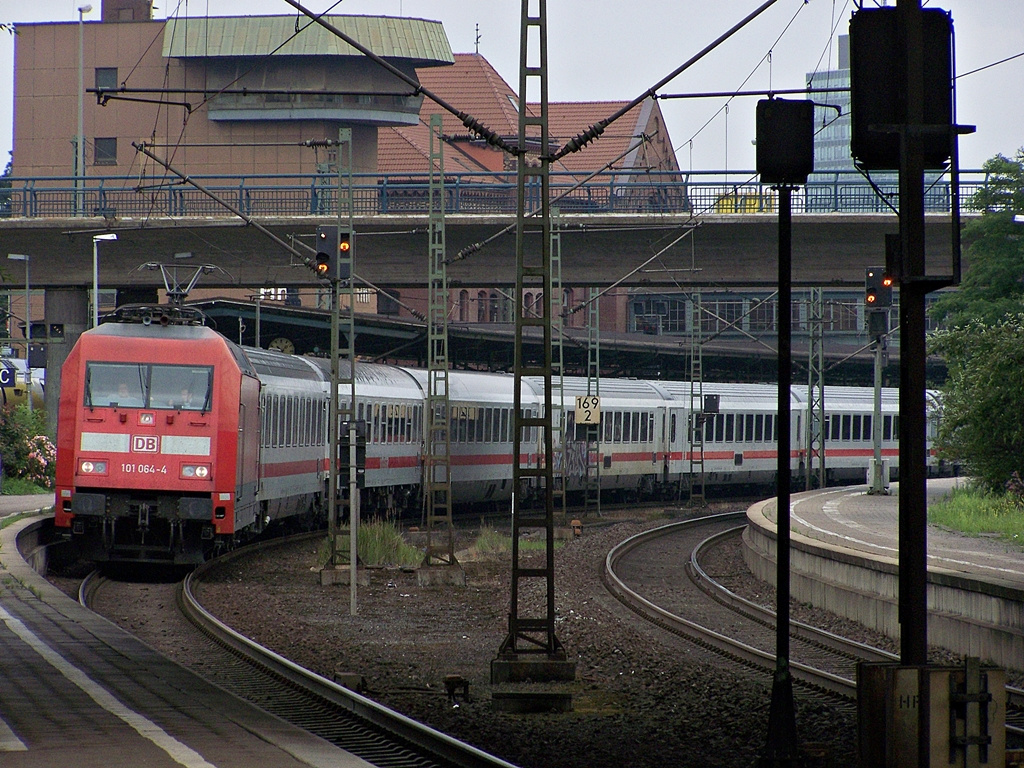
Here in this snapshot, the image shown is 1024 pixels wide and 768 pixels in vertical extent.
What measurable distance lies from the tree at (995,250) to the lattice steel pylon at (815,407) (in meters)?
5.97

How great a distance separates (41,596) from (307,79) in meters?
49.5

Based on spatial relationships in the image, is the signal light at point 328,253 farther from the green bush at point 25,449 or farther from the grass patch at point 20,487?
the green bush at point 25,449

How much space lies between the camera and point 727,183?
32.5m

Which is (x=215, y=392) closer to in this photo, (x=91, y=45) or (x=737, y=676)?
(x=737, y=676)

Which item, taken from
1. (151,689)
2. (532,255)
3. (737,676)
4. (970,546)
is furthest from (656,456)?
(151,689)

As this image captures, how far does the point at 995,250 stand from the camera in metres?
36.6

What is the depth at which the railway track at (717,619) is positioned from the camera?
13.7 metres

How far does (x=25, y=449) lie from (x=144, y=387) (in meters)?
21.3

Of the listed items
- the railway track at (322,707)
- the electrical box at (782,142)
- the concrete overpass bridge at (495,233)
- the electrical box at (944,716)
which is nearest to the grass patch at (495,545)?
the concrete overpass bridge at (495,233)

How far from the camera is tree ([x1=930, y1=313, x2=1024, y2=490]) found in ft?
84.0

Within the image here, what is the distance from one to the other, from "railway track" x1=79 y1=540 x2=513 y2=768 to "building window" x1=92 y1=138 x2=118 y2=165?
56.7m

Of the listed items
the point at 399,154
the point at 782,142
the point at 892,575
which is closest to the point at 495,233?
the point at 892,575

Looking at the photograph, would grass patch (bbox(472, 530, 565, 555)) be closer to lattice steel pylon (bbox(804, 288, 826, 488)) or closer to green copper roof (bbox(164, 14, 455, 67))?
lattice steel pylon (bbox(804, 288, 826, 488))

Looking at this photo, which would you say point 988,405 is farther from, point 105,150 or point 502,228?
point 105,150
